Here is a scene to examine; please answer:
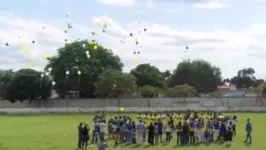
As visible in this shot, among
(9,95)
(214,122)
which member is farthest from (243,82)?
(214,122)

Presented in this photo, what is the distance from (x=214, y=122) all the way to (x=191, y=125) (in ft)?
7.26

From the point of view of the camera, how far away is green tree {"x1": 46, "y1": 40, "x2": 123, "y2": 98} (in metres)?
94.4

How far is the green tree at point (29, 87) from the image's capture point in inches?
3634

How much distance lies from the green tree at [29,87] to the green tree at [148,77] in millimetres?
29334

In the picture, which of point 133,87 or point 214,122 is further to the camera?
point 133,87

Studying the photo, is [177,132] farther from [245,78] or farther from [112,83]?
[245,78]

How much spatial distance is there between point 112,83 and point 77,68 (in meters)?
11.9

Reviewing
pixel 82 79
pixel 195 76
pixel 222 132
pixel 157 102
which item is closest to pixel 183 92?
pixel 157 102

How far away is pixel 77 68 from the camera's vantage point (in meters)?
95.2

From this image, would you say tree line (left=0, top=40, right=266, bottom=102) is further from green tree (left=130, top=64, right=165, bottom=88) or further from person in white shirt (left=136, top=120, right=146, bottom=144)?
person in white shirt (left=136, top=120, right=146, bottom=144)

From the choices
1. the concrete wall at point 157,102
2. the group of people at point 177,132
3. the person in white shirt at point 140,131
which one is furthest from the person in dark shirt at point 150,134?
the concrete wall at point 157,102

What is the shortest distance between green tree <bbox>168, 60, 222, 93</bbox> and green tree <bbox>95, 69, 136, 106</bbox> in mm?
37407

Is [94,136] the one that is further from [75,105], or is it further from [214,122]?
[75,105]

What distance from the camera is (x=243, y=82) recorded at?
178 m
